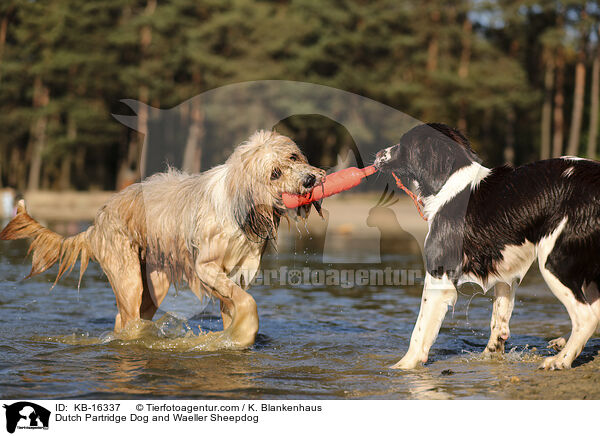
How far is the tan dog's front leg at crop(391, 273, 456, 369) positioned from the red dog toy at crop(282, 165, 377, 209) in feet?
4.55

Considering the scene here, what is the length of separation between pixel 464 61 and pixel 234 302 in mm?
44468

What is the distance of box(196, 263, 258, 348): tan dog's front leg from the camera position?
279 inches

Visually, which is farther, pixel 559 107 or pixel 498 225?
pixel 559 107

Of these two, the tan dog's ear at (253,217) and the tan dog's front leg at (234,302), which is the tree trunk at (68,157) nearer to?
the tan dog's front leg at (234,302)

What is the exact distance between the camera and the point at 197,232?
7.42 m

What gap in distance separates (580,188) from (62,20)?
152ft

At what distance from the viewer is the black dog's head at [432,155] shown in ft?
21.5

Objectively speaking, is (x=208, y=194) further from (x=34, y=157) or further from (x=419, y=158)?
(x=34, y=157)

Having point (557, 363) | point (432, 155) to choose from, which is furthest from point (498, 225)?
point (557, 363)

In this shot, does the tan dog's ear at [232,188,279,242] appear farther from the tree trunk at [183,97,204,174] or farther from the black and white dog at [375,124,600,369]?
the tree trunk at [183,97,204,174]
